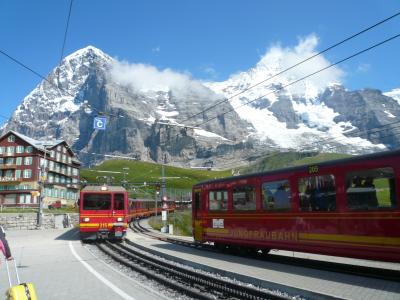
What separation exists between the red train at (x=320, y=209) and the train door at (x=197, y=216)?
1978 mm

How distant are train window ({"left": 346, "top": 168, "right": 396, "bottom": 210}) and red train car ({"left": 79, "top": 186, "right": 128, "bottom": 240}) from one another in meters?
15.4

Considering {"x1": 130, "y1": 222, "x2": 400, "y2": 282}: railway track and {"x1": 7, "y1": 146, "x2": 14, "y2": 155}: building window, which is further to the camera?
{"x1": 7, "y1": 146, "x2": 14, "y2": 155}: building window

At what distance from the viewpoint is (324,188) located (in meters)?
13.7

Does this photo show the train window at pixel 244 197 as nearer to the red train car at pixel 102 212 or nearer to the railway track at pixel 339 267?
the railway track at pixel 339 267

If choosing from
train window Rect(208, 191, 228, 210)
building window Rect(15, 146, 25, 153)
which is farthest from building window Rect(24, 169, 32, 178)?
train window Rect(208, 191, 228, 210)

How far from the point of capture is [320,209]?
13.8m

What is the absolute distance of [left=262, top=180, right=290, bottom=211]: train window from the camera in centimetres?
1531

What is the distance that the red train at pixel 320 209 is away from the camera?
1167 cm

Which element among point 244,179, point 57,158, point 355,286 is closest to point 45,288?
point 355,286

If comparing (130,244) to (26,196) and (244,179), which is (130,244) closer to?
(244,179)

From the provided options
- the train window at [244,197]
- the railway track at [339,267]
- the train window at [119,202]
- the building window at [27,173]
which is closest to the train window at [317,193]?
the railway track at [339,267]

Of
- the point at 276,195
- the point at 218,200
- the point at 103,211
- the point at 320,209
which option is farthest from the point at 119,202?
the point at 320,209

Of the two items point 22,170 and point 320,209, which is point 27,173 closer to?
point 22,170

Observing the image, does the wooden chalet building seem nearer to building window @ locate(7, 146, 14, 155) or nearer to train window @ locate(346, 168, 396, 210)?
building window @ locate(7, 146, 14, 155)
